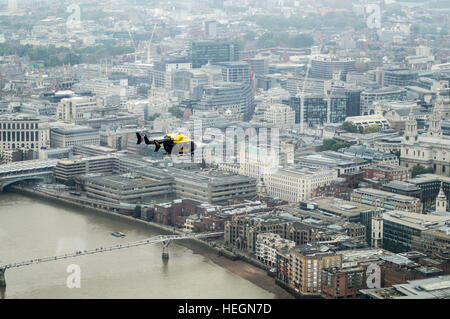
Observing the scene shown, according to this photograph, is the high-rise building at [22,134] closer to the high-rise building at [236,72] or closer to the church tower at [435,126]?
the church tower at [435,126]

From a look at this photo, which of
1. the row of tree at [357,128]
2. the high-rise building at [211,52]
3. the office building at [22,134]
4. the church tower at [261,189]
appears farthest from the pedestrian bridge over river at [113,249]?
the high-rise building at [211,52]

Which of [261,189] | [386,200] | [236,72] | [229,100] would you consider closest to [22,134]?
[229,100]

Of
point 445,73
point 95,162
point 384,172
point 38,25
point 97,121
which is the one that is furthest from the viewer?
point 38,25

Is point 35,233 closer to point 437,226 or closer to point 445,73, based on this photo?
point 437,226

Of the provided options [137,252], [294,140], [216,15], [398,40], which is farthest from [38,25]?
[137,252]

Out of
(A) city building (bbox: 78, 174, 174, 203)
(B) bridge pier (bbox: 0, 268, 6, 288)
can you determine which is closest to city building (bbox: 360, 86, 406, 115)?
(A) city building (bbox: 78, 174, 174, 203)

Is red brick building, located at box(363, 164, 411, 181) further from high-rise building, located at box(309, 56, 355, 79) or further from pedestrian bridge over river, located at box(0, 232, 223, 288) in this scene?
high-rise building, located at box(309, 56, 355, 79)
